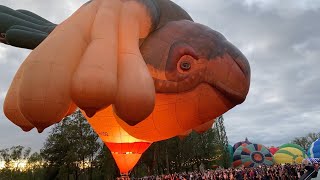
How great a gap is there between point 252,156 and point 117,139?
29116 mm

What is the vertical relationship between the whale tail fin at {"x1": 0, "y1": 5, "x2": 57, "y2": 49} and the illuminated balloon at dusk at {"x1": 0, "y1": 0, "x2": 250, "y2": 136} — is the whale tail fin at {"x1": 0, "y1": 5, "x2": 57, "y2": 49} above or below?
above

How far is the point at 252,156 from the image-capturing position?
3472 cm

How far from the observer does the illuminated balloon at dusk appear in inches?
201

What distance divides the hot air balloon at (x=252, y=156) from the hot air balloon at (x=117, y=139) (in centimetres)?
2775

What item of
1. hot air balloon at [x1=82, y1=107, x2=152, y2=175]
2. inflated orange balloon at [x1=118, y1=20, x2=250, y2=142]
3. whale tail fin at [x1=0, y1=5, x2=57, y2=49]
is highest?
whale tail fin at [x1=0, y1=5, x2=57, y2=49]

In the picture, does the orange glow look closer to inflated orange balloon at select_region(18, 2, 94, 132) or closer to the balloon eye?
the balloon eye

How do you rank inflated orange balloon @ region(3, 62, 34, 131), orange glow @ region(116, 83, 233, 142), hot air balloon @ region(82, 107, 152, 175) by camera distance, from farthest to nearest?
hot air balloon @ region(82, 107, 152, 175), orange glow @ region(116, 83, 233, 142), inflated orange balloon @ region(3, 62, 34, 131)

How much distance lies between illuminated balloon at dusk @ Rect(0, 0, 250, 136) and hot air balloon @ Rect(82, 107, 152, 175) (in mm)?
Result: 628

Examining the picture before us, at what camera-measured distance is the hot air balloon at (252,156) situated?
3422 cm

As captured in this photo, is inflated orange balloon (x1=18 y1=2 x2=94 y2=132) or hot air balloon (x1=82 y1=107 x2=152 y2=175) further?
hot air balloon (x1=82 y1=107 x2=152 y2=175)

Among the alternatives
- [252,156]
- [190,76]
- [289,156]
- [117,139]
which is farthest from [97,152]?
[190,76]

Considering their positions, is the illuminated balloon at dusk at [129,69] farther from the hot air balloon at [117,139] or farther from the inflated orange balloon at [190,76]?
the hot air balloon at [117,139]

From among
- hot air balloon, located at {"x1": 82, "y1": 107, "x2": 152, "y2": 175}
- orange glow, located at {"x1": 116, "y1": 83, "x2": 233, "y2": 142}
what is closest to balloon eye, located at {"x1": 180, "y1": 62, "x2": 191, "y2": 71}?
orange glow, located at {"x1": 116, "y1": 83, "x2": 233, "y2": 142}

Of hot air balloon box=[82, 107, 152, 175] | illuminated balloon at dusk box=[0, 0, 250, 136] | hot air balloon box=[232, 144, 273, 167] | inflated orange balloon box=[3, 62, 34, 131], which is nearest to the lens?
illuminated balloon at dusk box=[0, 0, 250, 136]
